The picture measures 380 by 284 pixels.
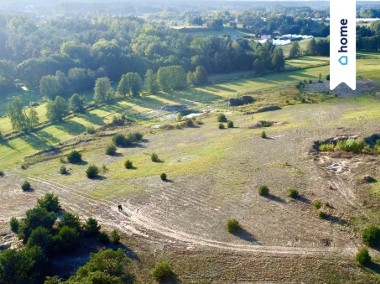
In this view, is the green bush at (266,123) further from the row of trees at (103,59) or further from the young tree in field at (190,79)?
the row of trees at (103,59)

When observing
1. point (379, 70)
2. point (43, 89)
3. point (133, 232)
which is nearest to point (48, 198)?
point (133, 232)

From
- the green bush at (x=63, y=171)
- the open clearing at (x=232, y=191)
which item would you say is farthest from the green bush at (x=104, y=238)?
the green bush at (x=63, y=171)

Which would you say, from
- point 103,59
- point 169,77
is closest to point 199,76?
point 169,77

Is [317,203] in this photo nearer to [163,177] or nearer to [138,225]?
[138,225]

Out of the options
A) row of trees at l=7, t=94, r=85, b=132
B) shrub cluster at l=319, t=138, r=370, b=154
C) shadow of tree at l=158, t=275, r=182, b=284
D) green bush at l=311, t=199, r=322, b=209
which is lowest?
shadow of tree at l=158, t=275, r=182, b=284

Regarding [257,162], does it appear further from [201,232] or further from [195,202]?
[201,232]

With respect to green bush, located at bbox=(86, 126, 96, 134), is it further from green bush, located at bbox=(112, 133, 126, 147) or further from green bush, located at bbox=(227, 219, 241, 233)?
green bush, located at bbox=(227, 219, 241, 233)

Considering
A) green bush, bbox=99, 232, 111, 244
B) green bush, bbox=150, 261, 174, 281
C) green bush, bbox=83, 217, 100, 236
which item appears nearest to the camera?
green bush, bbox=150, 261, 174, 281

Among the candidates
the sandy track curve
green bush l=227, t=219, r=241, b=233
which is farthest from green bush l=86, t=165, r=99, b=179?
→ green bush l=227, t=219, r=241, b=233
